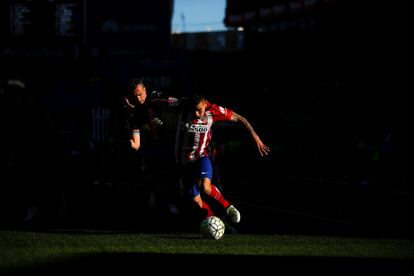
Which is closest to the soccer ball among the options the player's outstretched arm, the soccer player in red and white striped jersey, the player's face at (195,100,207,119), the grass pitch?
the grass pitch

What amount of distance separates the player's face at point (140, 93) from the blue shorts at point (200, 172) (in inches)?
53.4

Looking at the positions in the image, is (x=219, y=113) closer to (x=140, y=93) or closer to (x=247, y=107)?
(x=140, y=93)

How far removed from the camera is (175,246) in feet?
26.9

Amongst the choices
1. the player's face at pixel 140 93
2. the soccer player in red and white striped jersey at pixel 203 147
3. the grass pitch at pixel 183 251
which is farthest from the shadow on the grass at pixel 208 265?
the player's face at pixel 140 93

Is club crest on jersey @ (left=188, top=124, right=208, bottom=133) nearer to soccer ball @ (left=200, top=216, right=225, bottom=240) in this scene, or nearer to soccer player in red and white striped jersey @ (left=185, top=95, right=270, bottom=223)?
soccer player in red and white striped jersey @ (left=185, top=95, right=270, bottom=223)

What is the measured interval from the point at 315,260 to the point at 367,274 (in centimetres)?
79

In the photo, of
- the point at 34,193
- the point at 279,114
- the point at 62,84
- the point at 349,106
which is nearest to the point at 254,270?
the point at 34,193

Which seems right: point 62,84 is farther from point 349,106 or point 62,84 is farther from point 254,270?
point 254,270

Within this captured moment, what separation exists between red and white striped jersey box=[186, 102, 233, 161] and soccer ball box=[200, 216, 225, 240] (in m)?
1.21

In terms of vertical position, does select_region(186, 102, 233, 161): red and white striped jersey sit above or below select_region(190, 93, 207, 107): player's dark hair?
below

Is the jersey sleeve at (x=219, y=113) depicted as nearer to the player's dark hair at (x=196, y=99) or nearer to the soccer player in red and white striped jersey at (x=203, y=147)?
the soccer player in red and white striped jersey at (x=203, y=147)

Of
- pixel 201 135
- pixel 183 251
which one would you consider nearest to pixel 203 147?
pixel 201 135

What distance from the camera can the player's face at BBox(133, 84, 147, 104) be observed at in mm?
10367

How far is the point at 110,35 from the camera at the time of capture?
1155 inches
